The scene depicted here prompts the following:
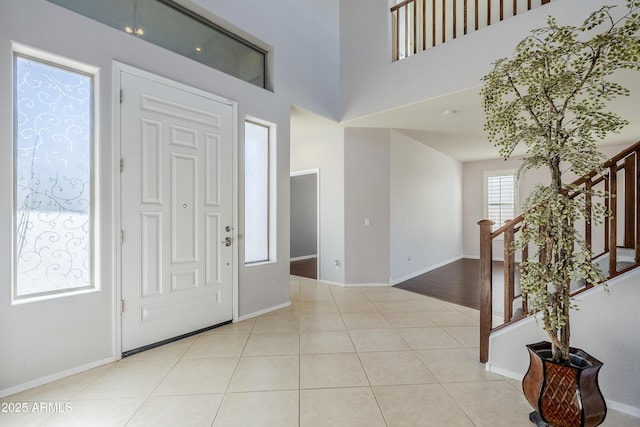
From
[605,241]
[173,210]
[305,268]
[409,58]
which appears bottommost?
[305,268]

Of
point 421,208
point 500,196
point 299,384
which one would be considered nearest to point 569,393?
point 299,384

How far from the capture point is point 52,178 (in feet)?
7.04

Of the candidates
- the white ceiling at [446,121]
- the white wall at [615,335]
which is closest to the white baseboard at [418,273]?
the white ceiling at [446,121]

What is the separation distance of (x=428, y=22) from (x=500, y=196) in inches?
198

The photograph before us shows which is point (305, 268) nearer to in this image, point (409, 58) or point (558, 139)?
point (409, 58)

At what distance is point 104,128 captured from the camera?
2342mm

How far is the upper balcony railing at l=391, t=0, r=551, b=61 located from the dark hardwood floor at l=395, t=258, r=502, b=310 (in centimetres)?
339

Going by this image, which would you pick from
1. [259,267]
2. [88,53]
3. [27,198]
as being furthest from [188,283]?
[88,53]

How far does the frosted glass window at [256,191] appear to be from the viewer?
3555 millimetres

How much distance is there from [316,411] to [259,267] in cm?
195

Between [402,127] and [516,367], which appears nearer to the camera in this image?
[516,367]

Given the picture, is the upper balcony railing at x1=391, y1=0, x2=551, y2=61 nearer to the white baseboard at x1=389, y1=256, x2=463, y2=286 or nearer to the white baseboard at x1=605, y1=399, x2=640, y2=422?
the white baseboard at x1=389, y1=256, x2=463, y2=286

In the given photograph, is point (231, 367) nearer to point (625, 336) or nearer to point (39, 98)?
point (39, 98)

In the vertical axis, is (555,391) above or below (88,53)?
below
